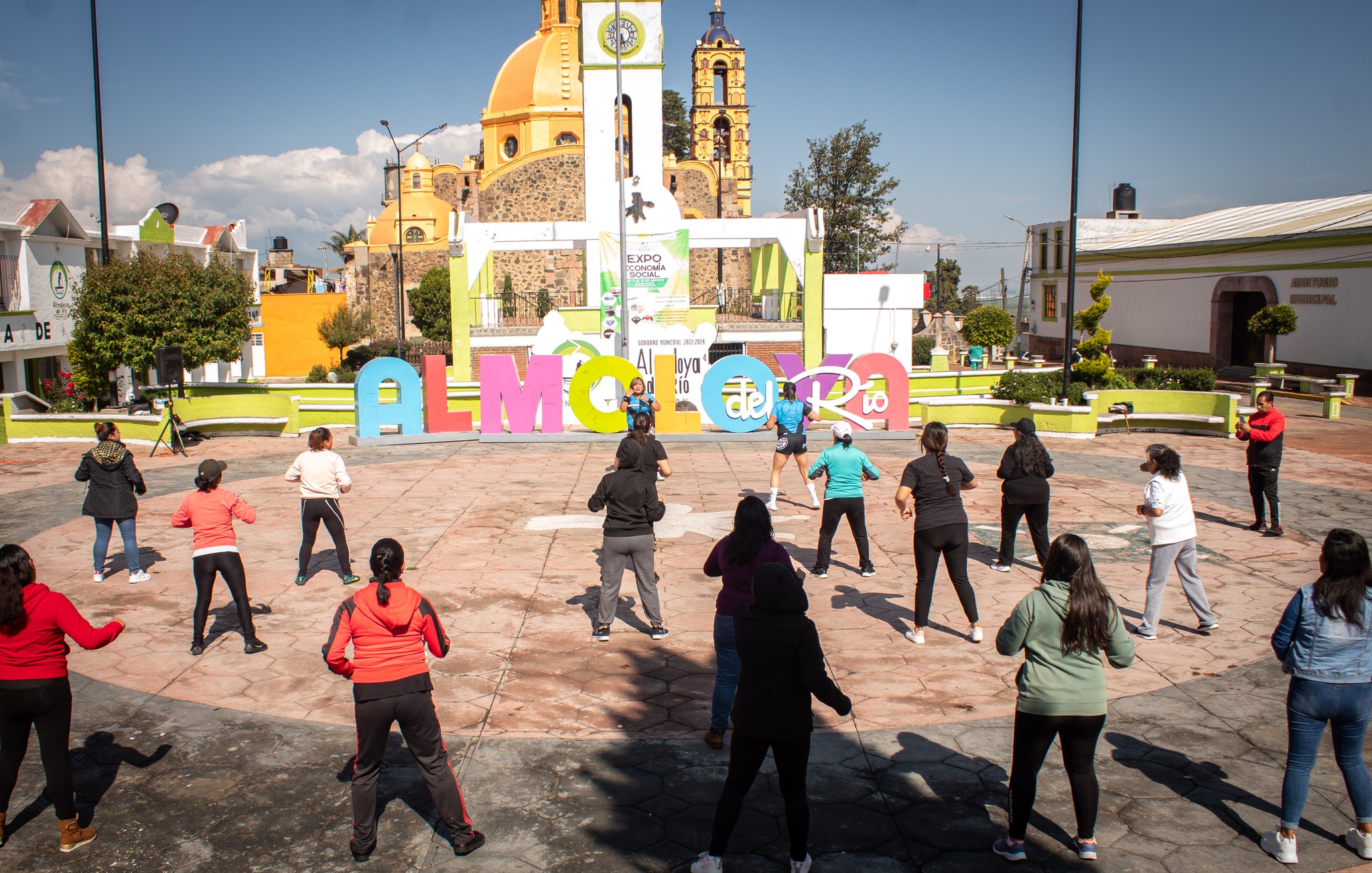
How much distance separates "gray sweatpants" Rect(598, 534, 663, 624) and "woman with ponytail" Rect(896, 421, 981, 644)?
208 centimetres

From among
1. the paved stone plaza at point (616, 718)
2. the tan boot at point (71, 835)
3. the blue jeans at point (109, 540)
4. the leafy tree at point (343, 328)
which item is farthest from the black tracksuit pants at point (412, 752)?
the leafy tree at point (343, 328)

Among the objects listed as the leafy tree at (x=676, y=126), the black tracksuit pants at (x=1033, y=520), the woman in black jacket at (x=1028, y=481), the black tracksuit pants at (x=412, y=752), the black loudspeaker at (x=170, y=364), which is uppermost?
the leafy tree at (x=676, y=126)

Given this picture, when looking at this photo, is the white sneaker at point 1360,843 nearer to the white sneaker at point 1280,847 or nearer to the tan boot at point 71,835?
the white sneaker at point 1280,847

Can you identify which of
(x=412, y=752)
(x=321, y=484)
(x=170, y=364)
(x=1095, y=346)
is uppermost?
(x=1095, y=346)

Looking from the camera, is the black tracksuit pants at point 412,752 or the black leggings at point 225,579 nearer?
the black tracksuit pants at point 412,752

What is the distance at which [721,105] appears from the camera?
57.0 meters

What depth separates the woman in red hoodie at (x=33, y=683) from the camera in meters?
4.86

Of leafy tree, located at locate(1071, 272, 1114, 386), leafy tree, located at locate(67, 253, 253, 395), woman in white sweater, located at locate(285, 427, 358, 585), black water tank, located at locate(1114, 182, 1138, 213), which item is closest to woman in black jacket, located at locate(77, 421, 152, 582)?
woman in white sweater, located at locate(285, 427, 358, 585)

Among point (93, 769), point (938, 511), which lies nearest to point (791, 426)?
point (938, 511)

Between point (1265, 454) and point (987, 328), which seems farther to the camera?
point (987, 328)

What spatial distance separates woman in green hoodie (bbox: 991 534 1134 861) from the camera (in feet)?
14.9

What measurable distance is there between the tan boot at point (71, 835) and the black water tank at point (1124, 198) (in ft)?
208

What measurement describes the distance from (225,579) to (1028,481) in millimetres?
7277

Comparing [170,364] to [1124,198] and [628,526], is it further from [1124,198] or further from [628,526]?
[1124,198]
